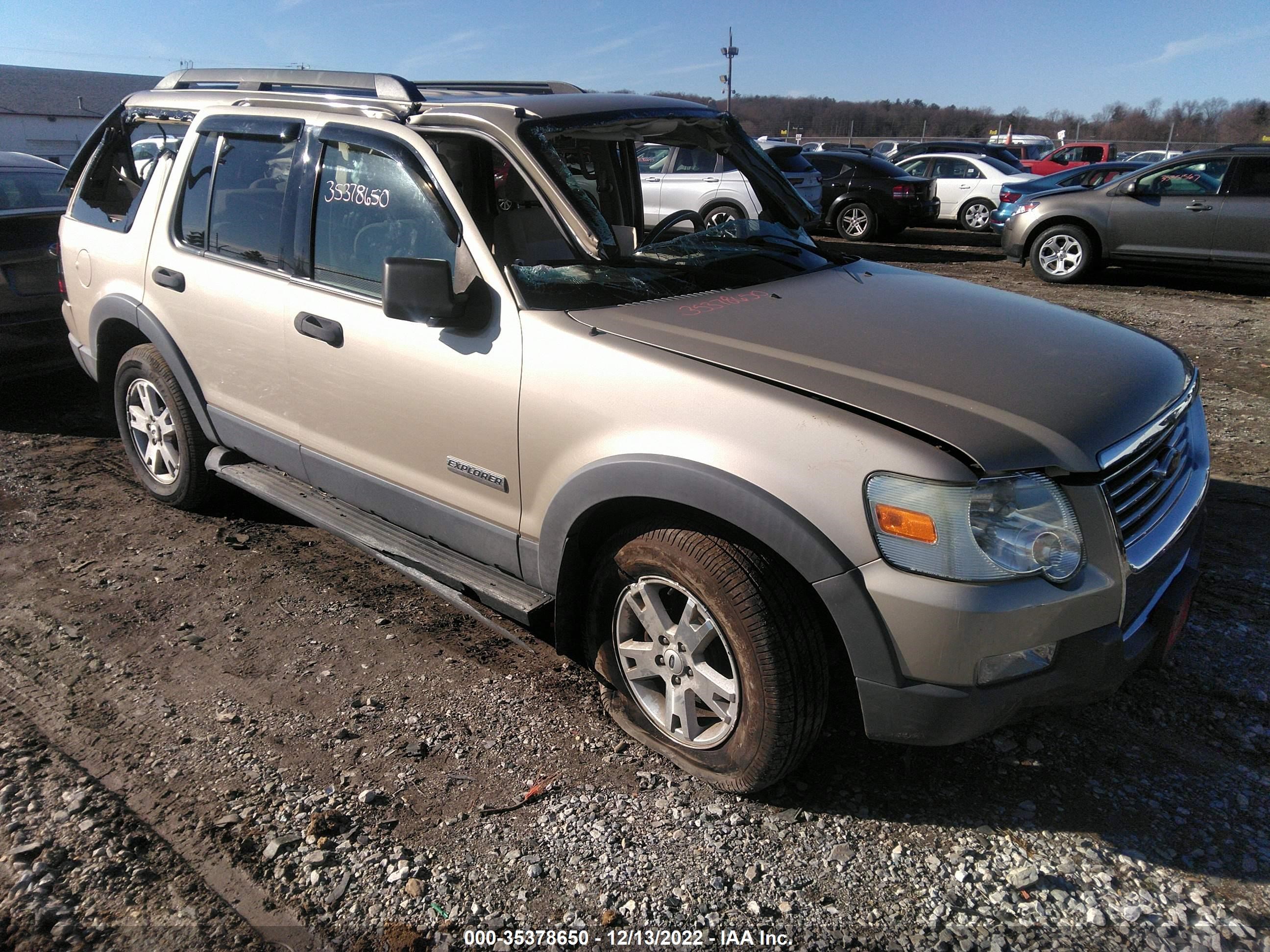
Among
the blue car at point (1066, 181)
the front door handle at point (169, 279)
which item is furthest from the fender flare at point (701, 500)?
the blue car at point (1066, 181)

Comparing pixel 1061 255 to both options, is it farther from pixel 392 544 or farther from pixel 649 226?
pixel 392 544

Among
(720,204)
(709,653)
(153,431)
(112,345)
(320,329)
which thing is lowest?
(153,431)

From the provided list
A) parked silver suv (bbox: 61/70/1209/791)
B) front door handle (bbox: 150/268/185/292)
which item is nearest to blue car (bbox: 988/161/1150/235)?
parked silver suv (bbox: 61/70/1209/791)

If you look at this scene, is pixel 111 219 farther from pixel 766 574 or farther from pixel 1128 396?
pixel 1128 396

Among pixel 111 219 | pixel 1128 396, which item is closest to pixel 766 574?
pixel 1128 396

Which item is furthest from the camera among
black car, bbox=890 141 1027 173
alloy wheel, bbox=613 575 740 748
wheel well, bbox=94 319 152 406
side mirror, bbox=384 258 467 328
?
black car, bbox=890 141 1027 173

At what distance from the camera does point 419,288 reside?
274 cm

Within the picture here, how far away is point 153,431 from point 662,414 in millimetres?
3340

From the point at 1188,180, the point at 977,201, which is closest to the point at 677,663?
the point at 1188,180

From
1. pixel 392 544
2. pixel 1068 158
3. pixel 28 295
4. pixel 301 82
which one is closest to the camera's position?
pixel 392 544

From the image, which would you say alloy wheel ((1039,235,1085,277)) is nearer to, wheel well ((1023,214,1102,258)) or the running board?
wheel well ((1023,214,1102,258))

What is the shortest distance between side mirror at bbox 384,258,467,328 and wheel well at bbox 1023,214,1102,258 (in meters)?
10.5

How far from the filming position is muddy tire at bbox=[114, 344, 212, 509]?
14.2 ft

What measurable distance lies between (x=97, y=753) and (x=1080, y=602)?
298 cm
